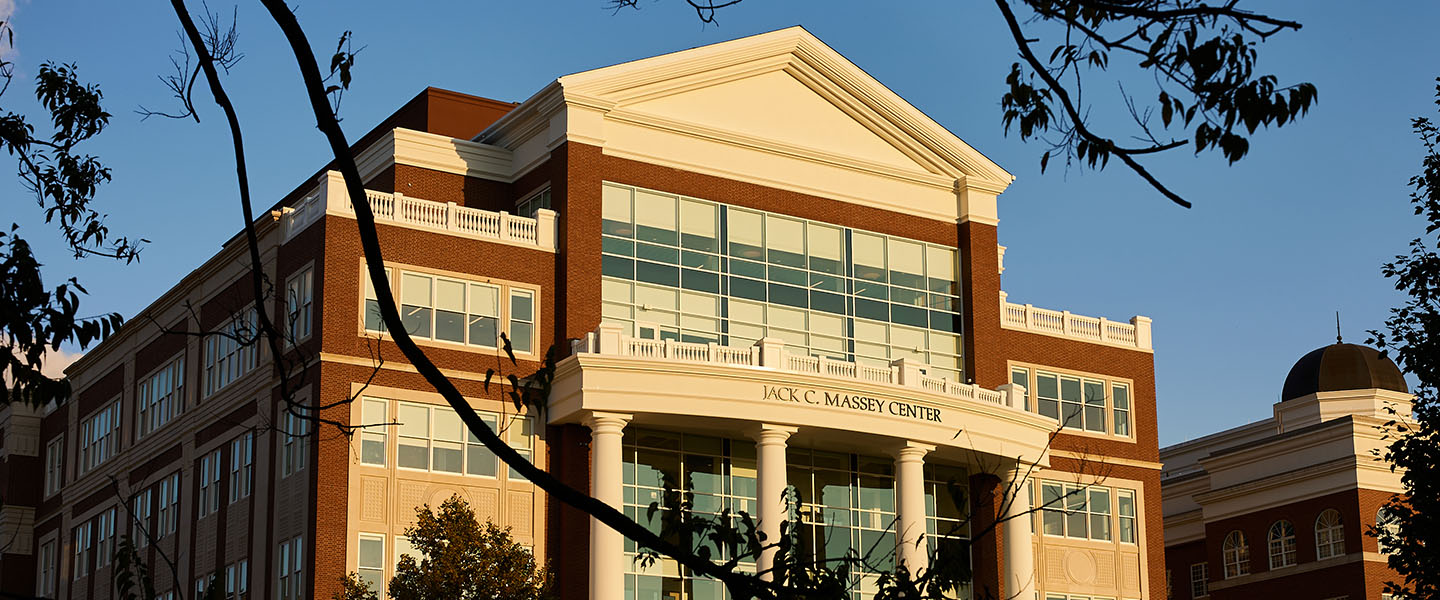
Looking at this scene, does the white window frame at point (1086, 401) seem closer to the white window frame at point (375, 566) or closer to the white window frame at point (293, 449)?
the white window frame at point (375, 566)

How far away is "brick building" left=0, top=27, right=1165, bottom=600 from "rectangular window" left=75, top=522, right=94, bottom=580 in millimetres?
177

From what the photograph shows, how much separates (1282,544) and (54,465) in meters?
40.0

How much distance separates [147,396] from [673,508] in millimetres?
45613

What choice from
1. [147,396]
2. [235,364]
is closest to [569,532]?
[235,364]

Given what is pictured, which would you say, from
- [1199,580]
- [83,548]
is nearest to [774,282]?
[83,548]

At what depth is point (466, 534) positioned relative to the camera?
127 feet

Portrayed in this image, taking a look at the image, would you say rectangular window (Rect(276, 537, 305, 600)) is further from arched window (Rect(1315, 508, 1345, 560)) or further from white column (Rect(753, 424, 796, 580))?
arched window (Rect(1315, 508, 1345, 560))

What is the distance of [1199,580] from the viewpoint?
69.3 metres

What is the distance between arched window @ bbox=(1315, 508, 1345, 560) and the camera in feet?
204

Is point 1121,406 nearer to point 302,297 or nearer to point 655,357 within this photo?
point 655,357

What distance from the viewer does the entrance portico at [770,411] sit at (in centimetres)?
4384

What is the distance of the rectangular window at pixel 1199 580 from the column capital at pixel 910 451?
971 inches

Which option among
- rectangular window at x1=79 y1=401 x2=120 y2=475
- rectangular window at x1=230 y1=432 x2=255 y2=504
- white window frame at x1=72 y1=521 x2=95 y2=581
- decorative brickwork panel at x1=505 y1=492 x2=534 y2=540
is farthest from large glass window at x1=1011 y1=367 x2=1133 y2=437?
white window frame at x1=72 y1=521 x2=95 y2=581

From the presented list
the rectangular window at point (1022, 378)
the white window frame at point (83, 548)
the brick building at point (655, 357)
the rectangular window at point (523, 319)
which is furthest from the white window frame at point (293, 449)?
the rectangular window at point (1022, 378)
